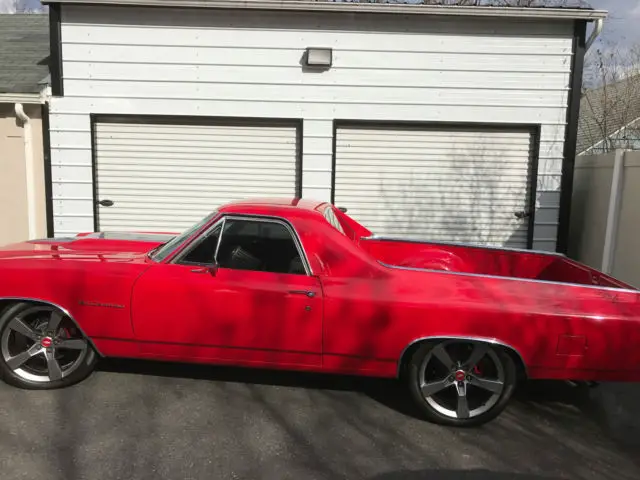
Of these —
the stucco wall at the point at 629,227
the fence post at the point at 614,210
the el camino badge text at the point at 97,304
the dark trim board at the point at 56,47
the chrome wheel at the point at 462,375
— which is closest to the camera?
the chrome wheel at the point at 462,375

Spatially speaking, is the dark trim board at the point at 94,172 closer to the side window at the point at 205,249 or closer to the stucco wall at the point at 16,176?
the stucco wall at the point at 16,176

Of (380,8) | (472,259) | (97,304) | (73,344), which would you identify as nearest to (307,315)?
(97,304)

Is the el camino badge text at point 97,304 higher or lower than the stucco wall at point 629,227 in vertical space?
lower

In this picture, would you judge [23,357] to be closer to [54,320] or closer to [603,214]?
[54,320]

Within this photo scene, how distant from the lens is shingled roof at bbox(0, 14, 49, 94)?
7.31m

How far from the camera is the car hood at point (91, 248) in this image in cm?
407

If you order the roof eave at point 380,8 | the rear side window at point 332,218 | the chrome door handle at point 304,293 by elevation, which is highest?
the roof eave at point 380,8

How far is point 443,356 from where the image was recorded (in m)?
3.56

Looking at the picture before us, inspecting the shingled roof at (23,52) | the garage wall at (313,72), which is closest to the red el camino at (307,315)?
the garage wall at (313,72)

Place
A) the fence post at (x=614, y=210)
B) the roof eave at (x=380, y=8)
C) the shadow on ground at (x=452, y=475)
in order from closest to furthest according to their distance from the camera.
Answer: the shadow on ground at (x=452, y=475) → the fence post at (x=614, y=210) → the roof eave at (x=380, y=8)

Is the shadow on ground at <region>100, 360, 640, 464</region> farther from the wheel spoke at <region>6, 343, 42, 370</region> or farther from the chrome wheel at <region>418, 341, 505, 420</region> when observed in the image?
the wheel spoke at <region>6, 343, 42, 370</region>

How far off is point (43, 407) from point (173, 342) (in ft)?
3.32

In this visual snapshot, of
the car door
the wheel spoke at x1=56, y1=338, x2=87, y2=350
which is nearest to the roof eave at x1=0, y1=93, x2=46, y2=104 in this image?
the wheel spoke at x1=56, y1=338, x2=87, y2=350

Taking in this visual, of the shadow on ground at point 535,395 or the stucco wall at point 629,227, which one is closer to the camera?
the shadow on ground at point 535,395
